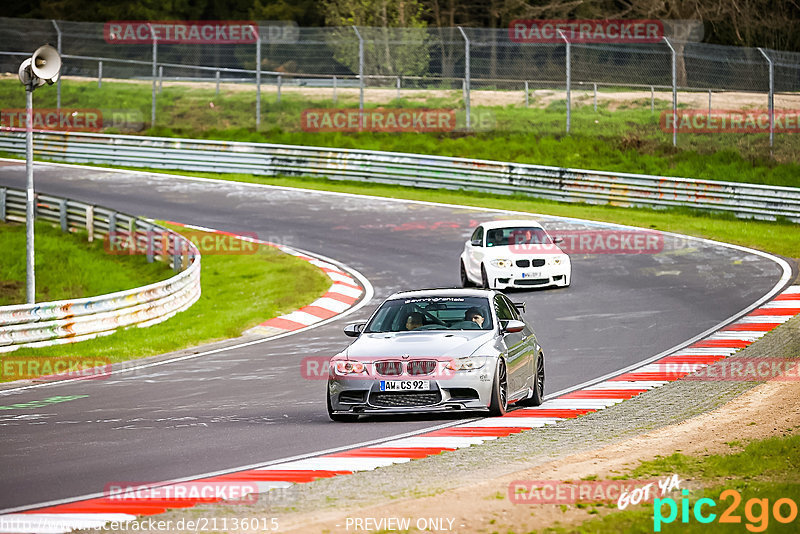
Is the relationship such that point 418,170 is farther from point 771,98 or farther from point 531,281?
point 531,281

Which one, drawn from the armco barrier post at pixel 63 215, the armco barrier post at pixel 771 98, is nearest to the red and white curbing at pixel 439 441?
the armco barrier post at pixel 771 98

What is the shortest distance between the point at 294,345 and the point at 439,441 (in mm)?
7625

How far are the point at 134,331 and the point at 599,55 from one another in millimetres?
20726

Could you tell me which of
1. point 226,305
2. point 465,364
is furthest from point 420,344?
point 226,305

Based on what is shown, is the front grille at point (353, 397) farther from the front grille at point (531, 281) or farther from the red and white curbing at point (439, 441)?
the front grille at point (531, 281)

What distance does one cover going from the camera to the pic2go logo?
23.4 ft

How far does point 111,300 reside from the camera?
63.8 feet

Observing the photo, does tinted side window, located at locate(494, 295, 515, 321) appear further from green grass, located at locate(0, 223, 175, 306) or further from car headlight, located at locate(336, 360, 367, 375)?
green grass, located at locate(0, 223, 175, 306)

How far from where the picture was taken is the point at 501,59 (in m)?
37.1

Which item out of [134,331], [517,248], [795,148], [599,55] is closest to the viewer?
[134,331]

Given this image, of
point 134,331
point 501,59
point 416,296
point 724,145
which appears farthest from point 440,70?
point 416,296

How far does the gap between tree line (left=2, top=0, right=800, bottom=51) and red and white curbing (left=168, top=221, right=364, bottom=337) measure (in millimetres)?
23766

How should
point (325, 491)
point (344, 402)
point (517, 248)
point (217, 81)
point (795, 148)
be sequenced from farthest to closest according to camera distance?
point (217, 81)
point (795, 148)
point (517, 248)
point (344, 402)
point (325, 491)

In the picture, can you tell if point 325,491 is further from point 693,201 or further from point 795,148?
point 795,148
